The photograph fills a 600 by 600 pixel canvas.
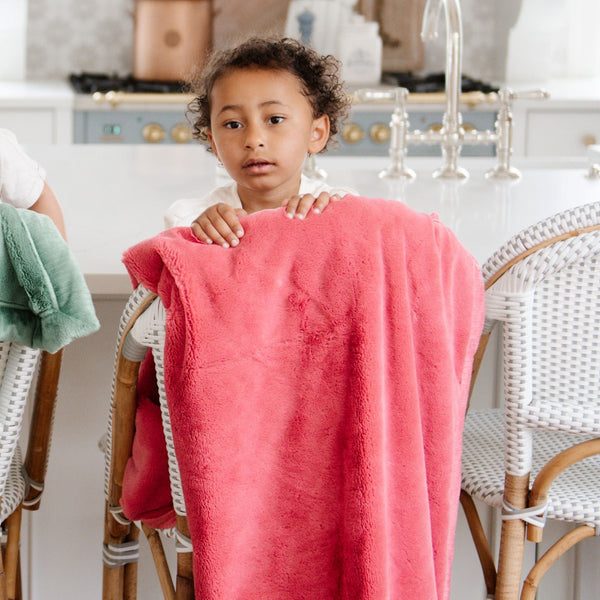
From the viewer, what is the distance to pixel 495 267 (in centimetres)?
112

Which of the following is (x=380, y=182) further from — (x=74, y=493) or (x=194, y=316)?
(x=194, y=316)

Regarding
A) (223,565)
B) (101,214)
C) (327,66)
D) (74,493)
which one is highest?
(327,66)

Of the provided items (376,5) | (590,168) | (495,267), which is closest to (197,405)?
(495,267)

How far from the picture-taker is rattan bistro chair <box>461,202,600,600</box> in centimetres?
109

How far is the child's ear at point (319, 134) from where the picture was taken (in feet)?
4.82

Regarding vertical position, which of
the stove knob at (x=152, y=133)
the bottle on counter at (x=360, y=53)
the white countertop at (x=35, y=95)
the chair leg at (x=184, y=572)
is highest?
the bottle on counter at (x=360, y=53)

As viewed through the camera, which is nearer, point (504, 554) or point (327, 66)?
point (504, 554)

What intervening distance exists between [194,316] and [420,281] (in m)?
0.22

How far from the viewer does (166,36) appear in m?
3.64

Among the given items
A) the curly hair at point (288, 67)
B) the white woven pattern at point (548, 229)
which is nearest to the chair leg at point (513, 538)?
→ the white woven pattern at point (548, 229)

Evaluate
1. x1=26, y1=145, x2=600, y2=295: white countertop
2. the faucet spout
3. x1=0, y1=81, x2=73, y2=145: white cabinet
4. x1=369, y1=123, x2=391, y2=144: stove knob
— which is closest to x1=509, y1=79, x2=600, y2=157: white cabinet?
x1=369, y1=123, x2=391, y2=144: stove knob

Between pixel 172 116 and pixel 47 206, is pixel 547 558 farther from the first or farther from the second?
pixel 172 116

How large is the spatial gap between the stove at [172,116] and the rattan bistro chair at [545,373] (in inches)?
86.7

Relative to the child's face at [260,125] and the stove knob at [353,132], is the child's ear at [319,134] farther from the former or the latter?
the stove knob at [353,132]
